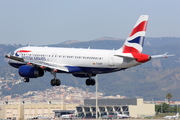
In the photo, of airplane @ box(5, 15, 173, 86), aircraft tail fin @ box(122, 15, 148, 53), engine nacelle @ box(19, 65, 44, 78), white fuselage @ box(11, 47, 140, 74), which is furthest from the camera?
engine nacelle @ box(19, 65, 44, 78)

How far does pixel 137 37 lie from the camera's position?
71.8 metres

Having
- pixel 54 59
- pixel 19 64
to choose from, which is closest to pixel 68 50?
pixel 54 59

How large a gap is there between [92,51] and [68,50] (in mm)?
3873

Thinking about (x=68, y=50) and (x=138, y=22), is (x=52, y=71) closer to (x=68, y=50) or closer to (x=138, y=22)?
(x=68, y=50)

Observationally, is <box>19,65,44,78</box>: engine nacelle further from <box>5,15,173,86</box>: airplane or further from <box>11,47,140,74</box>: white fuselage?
<box>11,47,140,74</box>: white fuselage

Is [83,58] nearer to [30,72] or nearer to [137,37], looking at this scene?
[30,72]

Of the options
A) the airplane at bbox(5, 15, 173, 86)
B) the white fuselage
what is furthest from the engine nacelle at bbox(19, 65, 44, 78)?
the white fuselage

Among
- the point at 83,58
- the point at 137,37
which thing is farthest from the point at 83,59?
the point at 137,37

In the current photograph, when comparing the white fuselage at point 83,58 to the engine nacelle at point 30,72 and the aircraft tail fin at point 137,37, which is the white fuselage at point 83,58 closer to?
the aircraft tail fin at point 137,37

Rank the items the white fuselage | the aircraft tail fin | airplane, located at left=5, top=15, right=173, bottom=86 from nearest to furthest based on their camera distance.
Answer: the aircraft tail fin < airplane, located at left=5, top=15, right=173, bottom=86 < the white fuselage

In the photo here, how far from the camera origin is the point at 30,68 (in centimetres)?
7562

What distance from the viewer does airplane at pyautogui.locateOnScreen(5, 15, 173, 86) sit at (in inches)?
2827

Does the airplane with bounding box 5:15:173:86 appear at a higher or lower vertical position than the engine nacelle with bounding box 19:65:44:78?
higher

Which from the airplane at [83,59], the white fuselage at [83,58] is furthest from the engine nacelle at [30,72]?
the white fuselage at [83,58]
